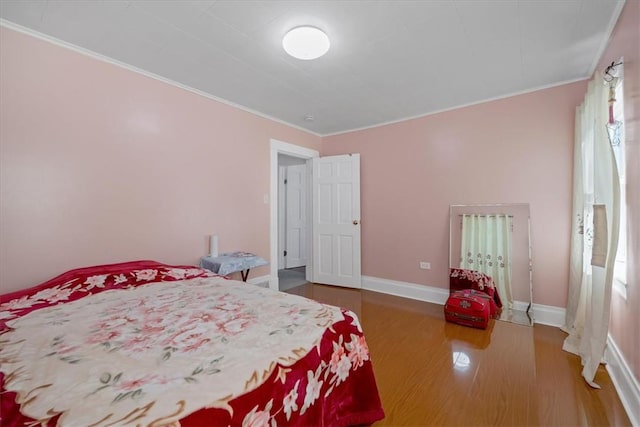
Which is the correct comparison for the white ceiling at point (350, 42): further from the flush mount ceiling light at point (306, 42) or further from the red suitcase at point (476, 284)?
the red suitcase at point (476, 284)

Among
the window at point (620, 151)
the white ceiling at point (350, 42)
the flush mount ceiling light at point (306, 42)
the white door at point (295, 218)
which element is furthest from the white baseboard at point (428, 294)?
the flush mount ceiling light at point (306, 42)

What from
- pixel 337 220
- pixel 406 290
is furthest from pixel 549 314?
pixel 337 220

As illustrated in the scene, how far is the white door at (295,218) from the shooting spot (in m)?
5.63

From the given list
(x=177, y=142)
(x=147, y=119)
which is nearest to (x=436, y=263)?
(x=177, y=142)

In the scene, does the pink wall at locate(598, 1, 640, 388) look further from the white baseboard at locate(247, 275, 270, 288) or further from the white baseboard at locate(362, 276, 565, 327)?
the white baseboard at locate(247, 275, 270, 288)

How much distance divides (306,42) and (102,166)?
193 cm

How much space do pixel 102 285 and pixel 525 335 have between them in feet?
11.7

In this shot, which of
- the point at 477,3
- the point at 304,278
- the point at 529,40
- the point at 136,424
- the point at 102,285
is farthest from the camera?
the point at 304,278

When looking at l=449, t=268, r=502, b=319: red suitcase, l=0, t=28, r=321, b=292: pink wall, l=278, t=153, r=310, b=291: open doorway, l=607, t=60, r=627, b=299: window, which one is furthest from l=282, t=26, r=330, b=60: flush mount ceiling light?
l=278, t=153, r=310, b=291: open doorway

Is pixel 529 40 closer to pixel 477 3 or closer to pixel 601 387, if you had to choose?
pixel 477 3

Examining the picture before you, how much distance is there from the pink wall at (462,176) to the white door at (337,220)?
181 mm

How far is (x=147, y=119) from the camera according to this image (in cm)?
253

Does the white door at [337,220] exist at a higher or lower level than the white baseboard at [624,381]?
higher

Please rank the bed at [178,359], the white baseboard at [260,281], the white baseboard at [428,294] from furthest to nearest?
the white baseboard at [260,281], the white baseboard at [428,294], the bed at [178,359]
